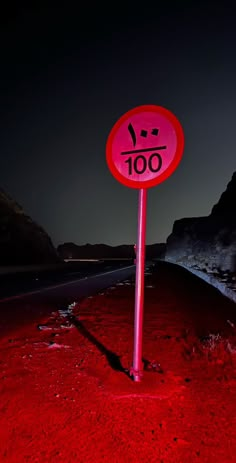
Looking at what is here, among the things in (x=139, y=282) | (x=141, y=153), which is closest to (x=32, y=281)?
(x=139, y=282)

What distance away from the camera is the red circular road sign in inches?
130

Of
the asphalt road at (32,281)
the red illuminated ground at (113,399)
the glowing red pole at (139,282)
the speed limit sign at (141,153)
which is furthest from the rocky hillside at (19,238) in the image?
the speed limit sign at (141,153)

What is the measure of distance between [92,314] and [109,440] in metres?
6.26

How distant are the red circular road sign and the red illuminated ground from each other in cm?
231

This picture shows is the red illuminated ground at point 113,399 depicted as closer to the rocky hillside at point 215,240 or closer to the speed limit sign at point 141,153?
the speed limit sign at point 141,153

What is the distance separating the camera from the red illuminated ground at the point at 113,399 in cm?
247

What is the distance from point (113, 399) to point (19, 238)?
4414cm

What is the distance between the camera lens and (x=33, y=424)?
281 cm

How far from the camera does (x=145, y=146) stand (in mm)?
3406

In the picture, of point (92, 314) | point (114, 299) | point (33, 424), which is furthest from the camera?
point (114, 299)

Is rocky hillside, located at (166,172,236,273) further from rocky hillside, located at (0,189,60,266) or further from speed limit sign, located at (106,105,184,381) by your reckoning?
speed limit sign, located at (106,105,184,381)

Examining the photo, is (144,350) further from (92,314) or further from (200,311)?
(200,311)

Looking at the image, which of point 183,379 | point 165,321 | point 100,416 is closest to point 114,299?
point 165,321

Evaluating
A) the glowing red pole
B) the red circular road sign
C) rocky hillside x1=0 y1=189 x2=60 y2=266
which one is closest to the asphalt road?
the glowing red pole
